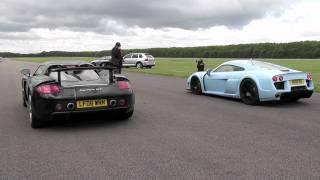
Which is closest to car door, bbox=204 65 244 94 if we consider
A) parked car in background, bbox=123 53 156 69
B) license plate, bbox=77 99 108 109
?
A: license plate, bbox=77 99 108 109

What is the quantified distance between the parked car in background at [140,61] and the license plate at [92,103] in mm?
30334

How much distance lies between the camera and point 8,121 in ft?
26.5

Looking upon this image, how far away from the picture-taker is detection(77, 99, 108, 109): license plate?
705cm

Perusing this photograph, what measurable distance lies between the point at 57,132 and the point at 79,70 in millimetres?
1191

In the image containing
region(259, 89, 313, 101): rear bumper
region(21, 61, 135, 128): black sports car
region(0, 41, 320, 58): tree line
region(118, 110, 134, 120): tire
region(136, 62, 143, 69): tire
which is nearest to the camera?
region(21, 61, 135, 128): black sports car

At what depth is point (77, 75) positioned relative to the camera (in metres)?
7.68

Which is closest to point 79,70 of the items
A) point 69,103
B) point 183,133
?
point 69,103

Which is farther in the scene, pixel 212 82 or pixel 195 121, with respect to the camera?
pixel 212 82

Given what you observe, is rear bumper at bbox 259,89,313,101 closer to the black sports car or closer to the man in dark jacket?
the black sports car

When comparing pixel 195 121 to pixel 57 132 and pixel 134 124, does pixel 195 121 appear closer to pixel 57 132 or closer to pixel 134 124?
pixel 134 124

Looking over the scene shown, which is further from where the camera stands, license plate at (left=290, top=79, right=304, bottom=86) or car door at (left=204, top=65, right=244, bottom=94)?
car door at (left=204, top=65, right=244, bottom=94)

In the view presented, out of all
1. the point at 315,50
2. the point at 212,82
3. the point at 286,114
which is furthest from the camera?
the point at 315,50

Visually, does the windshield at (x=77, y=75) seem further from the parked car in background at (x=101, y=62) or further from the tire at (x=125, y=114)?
the parked car in background at (x=101, y=62)

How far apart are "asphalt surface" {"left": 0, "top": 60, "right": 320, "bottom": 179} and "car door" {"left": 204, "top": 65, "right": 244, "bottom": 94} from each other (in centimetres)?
158
